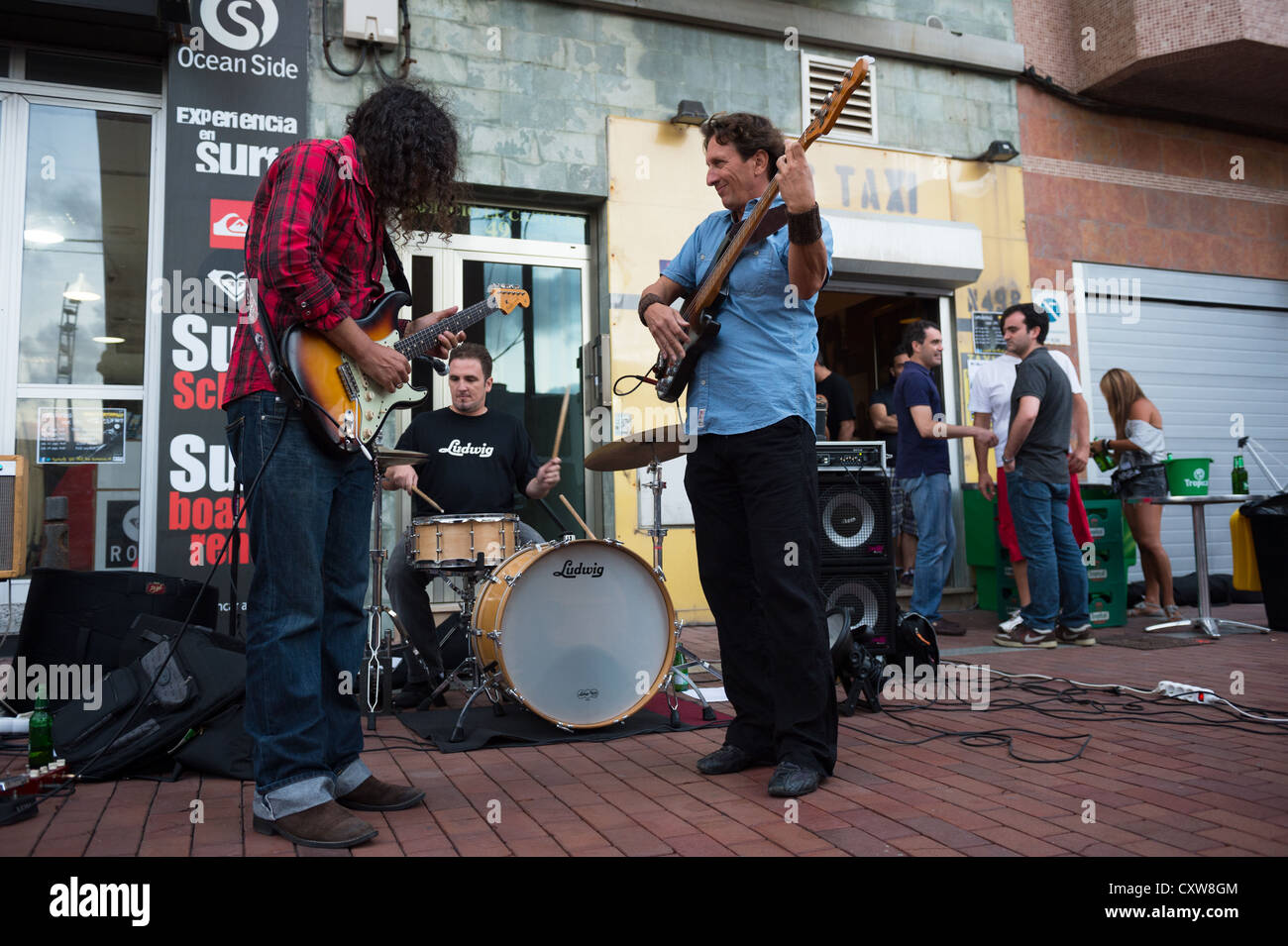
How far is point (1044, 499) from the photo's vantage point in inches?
245

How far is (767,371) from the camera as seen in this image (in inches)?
A: 124

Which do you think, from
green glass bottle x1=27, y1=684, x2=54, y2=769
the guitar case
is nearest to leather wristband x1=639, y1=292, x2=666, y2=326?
the guitar case

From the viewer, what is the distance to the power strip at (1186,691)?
169 inches

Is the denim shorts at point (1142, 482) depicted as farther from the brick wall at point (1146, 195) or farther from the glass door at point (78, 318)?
the glass door at point (78, 318)

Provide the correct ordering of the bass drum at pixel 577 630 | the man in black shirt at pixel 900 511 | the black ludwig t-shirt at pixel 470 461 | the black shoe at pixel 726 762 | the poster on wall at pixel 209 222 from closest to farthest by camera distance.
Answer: the black shoe at pixel 726 762 → the bass drum at pixel 577 630 → the black ludwig t-shirt at pixel 470 461 → the poster on wall at pixel 209 222 → the man in black shirt at pixel 900 511

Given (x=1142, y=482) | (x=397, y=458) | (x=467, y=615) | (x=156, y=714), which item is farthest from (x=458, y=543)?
(x=1142, y=482)

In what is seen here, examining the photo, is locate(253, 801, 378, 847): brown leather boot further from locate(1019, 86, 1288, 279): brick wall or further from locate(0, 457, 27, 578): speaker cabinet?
locate(1019, 86, 1288, 279): brick wall

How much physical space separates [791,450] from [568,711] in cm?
156

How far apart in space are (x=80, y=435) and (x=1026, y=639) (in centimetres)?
685

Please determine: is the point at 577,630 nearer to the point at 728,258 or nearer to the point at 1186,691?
the point at 728,258

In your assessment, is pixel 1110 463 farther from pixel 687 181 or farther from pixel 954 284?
pixel 687 181

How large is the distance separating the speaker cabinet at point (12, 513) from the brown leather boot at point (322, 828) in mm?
3377

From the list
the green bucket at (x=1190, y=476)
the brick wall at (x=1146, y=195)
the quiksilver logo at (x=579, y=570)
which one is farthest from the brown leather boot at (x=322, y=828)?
the brick wall at (x=1146, y=195)

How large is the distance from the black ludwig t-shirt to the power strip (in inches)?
131
